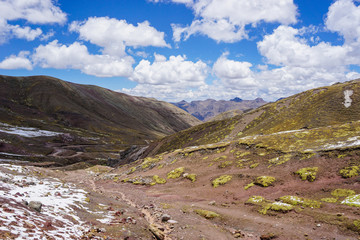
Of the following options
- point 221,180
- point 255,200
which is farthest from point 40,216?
point 221,180

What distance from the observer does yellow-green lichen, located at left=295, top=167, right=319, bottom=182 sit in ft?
93.6

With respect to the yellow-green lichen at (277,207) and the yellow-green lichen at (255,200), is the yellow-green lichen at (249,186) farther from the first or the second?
the yellow-green lichen at (277,207)

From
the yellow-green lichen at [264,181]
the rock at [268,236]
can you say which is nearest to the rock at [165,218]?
the rock at [268,236]

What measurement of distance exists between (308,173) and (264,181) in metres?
5.90

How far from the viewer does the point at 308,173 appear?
1156 inches

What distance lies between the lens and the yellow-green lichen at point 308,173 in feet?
93.6

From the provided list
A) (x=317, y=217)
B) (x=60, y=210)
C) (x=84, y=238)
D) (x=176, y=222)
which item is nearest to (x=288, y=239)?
(x=317, y=217)

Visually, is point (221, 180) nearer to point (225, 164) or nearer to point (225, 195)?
point (225, 195)

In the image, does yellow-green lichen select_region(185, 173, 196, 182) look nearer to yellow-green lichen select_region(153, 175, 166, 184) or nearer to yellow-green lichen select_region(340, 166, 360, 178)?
yellow-green lichen select_region(153, 175, 166, 184)

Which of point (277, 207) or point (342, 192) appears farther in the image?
point (342, 192)

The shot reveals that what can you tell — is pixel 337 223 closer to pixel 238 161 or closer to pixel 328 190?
pixel 328 190

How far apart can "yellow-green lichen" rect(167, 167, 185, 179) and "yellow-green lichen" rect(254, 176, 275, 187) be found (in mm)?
17216

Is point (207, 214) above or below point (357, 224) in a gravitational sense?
below

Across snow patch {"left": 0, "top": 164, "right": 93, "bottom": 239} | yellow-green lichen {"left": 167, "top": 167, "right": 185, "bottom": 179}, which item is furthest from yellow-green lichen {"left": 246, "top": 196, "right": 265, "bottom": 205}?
yellow-green lichen {"left": 167, "top": 167, "right": 185, "bottom": 179}
